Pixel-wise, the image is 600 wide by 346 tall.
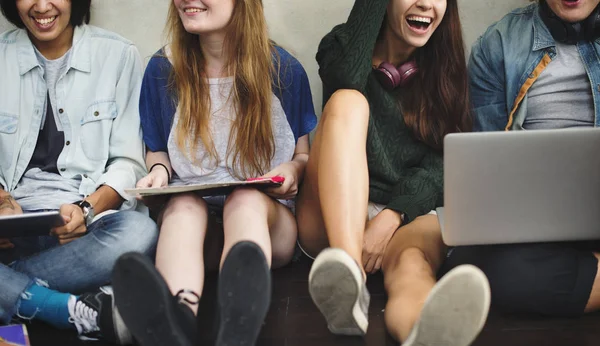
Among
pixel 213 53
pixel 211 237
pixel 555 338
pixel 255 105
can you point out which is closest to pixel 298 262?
pixel 211 237

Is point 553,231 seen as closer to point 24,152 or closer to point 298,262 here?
point 298,262

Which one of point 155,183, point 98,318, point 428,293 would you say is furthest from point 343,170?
point 98,318

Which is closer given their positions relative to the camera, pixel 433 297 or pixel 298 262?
pixel 433 297

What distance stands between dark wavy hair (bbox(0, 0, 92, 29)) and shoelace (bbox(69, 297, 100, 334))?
36.7 inches

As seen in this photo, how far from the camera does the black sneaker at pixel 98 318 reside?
1.70 meters

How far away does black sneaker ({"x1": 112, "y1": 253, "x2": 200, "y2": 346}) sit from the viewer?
1371mm

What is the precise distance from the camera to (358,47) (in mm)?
1961

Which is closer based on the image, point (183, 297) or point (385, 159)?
point (183, 297)

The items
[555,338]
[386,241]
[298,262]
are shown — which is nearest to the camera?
[555,338]

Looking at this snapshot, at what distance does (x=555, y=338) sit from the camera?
1697 mm

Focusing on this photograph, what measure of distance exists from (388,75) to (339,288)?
77 centimetres

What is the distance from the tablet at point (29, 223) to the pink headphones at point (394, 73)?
94cm

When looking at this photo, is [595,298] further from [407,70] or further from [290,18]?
[290,18]

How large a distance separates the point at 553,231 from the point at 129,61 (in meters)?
1.35
